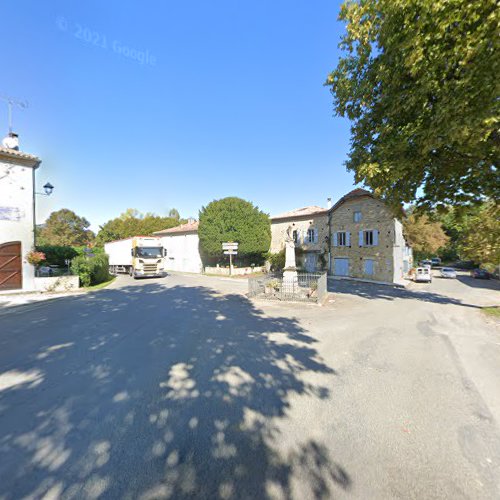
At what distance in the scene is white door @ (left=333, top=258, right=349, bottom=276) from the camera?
77.5 feet

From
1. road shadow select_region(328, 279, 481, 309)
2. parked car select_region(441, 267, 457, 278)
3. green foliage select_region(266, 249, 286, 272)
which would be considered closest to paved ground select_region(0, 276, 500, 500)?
road shadow select_region(328, 279, 481, 309)

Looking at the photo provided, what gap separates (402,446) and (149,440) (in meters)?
3.06

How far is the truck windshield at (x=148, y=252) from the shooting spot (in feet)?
64.3

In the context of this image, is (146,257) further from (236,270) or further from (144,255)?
(236,270)

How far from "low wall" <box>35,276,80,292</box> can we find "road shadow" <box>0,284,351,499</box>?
7571 mm

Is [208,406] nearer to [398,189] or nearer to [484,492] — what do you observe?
[484,492]

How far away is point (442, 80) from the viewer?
7266 millimetres

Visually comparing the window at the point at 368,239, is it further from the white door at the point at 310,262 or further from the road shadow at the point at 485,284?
the road shadow at the point at 485,284

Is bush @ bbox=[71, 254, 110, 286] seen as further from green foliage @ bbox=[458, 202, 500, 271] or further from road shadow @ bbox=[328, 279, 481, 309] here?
green foliage @ bbox=[458, 202, 500, 271]

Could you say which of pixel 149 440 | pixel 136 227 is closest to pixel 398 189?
pixel 149 440

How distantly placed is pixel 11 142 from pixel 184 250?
2022 cm

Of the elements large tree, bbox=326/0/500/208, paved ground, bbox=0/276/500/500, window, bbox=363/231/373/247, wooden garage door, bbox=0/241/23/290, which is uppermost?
large tree, bbox=326/0/500/208

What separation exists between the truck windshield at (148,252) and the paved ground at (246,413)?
43.0 feet

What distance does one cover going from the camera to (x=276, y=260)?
2767 centimetres
